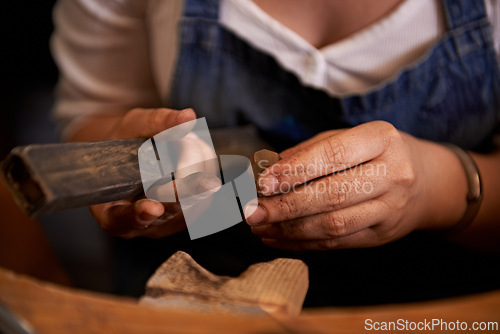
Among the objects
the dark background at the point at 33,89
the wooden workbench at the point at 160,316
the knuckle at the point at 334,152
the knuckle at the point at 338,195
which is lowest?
the dark background at the point at 33,89

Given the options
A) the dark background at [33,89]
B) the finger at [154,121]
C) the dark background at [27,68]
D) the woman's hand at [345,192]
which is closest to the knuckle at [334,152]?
the woman's hand at [345,192]

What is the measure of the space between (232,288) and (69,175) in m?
0.11

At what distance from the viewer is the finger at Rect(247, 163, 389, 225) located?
27 centimetres

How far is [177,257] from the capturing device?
27 cm

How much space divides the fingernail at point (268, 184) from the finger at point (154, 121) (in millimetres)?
73

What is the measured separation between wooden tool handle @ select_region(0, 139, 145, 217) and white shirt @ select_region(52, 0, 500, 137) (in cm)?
22

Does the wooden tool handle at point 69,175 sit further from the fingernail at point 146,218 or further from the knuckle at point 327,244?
the knuckle at point 327,244

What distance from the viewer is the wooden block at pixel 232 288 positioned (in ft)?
0.66

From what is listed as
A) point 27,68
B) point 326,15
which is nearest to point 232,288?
point 326,15

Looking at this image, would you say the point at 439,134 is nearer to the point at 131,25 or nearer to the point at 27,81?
the point at 131,25

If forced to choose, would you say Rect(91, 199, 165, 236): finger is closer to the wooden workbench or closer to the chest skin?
the wooden workbench

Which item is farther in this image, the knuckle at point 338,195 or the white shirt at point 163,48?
the white shirt at point 163,48

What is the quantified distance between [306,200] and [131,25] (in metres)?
0.36

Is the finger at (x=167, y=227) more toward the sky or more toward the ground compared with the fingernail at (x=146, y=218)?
more toward the ground
